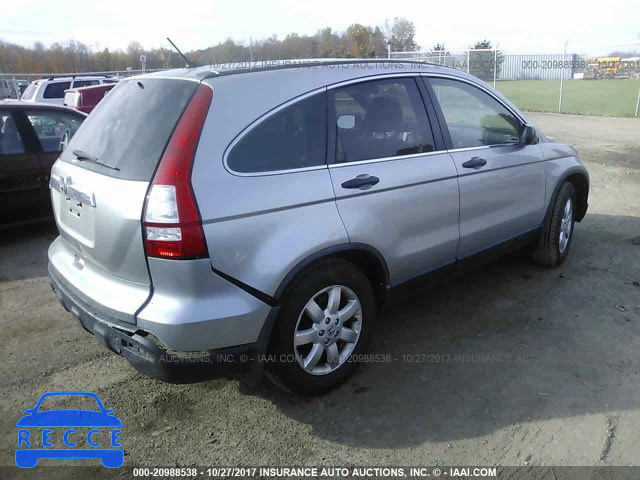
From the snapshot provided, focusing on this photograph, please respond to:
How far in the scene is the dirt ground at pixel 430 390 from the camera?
2.70 metres

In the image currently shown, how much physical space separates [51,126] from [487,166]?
16.6ft

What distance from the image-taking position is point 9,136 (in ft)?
19.2

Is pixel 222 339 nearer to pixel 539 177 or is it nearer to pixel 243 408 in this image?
pixel 243 408

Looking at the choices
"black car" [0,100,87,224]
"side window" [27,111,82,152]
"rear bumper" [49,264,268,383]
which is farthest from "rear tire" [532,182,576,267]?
"side window" [27,111,82,152]

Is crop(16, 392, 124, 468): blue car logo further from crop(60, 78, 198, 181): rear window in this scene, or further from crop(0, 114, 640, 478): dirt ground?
crop(60, 78, 198, 181): rear window

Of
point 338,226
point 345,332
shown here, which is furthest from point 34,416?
point 338,226

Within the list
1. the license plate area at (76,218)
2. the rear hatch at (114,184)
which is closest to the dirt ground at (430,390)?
the rear hatch at (114,184)

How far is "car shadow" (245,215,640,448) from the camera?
2916 mm

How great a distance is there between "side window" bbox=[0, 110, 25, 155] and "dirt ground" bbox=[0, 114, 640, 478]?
6.30 ft

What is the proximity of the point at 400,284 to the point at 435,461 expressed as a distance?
1.15m

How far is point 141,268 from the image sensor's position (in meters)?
2.50

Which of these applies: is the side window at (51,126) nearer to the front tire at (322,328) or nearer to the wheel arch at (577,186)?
the front tire at (322,328)

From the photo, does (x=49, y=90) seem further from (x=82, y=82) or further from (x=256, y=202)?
(x=256, y=202)

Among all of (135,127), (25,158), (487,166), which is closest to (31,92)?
(25,158)
